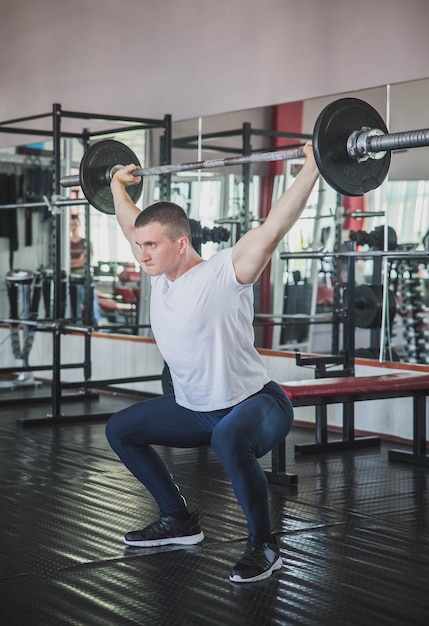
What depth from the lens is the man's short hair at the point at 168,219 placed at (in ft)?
10.3

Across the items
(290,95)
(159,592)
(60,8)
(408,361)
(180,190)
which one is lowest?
(159,592)

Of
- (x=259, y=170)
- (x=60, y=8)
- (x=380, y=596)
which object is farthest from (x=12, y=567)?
(x=60, y=8)

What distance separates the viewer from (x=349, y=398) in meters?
4.91

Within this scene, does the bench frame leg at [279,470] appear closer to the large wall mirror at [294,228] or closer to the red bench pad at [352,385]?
the red bench pad at [352,385]

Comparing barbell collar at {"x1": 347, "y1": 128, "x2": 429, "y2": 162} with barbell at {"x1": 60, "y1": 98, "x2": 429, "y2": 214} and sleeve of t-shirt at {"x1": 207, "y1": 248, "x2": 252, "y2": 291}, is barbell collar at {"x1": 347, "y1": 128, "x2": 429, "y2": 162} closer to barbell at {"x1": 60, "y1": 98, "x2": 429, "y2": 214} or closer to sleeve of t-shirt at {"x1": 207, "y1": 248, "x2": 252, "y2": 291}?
barbell at {"x1": 60, "y1": 98, "x2": 429, "y2": 214}

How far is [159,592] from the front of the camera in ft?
9.65

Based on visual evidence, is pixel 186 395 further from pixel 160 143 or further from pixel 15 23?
pixel 15 23

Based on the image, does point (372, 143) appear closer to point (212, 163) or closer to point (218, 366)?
point (212, 163)

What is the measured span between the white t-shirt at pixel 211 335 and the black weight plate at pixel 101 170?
100cm

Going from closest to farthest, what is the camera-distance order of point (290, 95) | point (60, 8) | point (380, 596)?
point (380, 596) → point (290, 95) → point (60, 8)

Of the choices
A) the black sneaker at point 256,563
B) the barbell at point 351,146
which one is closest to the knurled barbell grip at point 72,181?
the barbell at point 351,146

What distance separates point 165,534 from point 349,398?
177 cm

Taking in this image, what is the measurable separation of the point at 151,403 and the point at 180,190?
3839 mm

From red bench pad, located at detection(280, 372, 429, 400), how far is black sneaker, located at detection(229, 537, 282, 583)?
162cm
